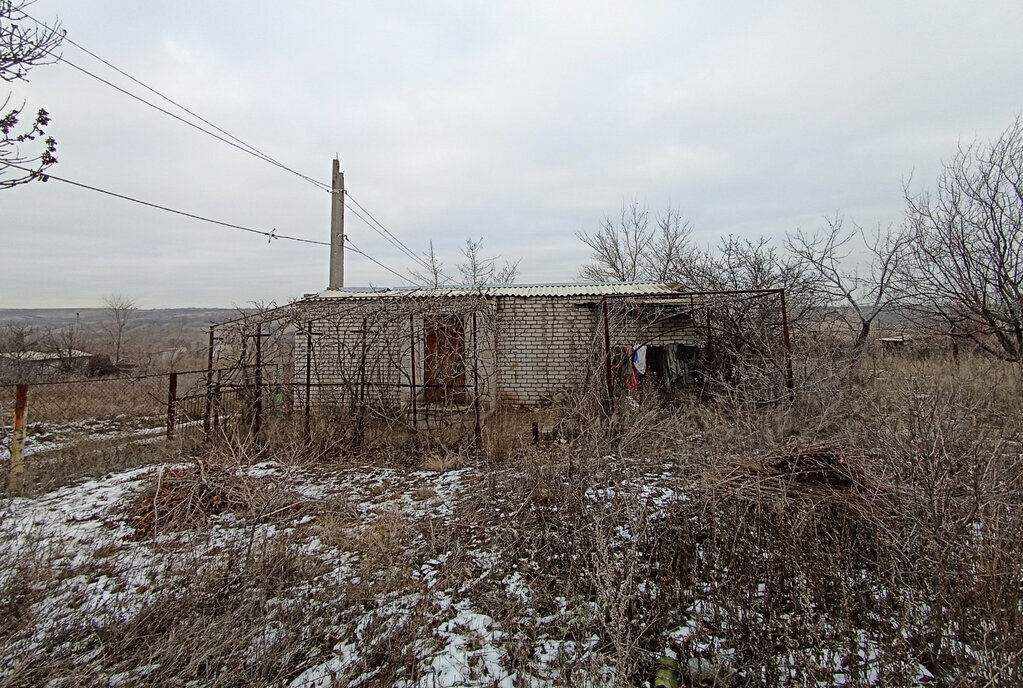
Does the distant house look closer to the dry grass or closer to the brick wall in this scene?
the brick wall

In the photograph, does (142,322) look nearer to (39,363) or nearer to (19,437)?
(39,363)

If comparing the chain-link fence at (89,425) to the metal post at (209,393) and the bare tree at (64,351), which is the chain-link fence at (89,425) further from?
the bare tree at (64,351)

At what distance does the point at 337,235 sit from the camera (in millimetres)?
12695

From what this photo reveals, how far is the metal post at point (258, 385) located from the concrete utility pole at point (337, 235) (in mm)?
5904

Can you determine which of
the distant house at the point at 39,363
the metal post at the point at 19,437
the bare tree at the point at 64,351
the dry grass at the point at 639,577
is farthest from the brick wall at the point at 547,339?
the bare tree at the point at 64,351

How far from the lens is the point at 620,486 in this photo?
14.1 feet

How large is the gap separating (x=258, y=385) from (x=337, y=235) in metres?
6.84

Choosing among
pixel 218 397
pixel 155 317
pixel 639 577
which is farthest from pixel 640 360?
pixel 155 317

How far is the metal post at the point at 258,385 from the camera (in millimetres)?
6806

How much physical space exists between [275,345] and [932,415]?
7398 mm

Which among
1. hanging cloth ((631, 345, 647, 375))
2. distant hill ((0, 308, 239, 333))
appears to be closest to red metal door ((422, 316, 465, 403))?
hanging cloth ((631, 345, 647, 375))

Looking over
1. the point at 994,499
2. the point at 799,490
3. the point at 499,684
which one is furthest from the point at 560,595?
the point at 994,499

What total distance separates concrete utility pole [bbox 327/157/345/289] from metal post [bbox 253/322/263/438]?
5.90 m

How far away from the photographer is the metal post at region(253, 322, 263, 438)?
22.3 ft
